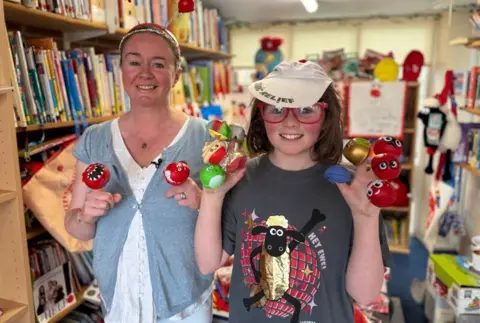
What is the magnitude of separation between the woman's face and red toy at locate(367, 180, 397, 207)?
2.25 ft

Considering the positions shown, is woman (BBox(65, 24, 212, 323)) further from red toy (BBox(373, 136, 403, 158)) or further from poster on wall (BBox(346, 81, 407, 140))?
poster on wall (BBox(346, 81, 407, 140))

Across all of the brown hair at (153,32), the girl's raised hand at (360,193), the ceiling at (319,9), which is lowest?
the girl's raised hand at (360,193)

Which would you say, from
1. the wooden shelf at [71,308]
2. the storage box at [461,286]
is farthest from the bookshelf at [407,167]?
the wooden shelf at [71,308]

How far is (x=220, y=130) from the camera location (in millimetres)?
1076

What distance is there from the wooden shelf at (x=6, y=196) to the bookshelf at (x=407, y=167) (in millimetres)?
3123

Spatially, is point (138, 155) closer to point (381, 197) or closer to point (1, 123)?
point (1, 123)

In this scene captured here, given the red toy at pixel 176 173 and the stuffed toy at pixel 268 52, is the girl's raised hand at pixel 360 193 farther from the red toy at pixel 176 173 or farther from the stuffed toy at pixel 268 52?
the stuffed toy at pixel 268 52

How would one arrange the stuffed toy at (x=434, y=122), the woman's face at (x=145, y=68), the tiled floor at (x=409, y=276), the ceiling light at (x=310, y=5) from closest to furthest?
the woman's face at (x=145, y=68) < the tiled floor at (x=409, y=276) < the stuffed toy at (x=434, y=122) < the ceiling light at (x=310, y=5)

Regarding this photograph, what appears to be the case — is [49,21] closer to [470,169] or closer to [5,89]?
[5,89]

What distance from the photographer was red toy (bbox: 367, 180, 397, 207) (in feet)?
2.71

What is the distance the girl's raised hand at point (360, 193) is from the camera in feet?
3.00

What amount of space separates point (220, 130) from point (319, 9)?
3.08 m

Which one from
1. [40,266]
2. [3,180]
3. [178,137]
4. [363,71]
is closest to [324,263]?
[178,137]

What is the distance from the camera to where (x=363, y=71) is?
12.6 ft
